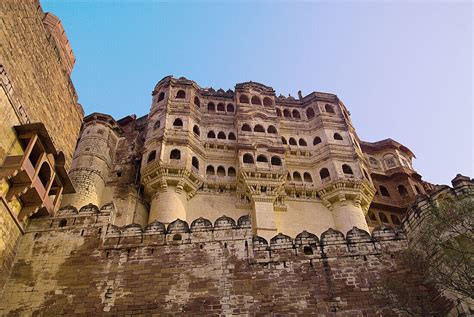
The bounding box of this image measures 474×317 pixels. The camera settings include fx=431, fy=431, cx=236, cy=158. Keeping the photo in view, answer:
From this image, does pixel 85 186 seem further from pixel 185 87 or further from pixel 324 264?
pixel 324 264

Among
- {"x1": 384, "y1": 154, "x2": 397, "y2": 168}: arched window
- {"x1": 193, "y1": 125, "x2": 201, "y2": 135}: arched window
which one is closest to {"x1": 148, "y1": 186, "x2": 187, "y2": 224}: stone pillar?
{"x1": 193, "y1": 125, "x2": 201, "y2": 135}: arched window

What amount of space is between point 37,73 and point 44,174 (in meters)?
3.26

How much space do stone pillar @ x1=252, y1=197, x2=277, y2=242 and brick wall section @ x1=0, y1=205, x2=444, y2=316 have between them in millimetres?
8587

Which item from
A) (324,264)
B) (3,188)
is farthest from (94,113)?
(324,264)

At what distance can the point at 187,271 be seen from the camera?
37.2ft

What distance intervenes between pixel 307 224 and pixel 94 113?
577 inches

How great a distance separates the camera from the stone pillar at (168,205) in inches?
832

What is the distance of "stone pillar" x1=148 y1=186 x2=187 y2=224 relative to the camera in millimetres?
21125

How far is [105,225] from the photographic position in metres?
12.5

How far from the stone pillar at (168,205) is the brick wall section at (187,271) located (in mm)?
8451

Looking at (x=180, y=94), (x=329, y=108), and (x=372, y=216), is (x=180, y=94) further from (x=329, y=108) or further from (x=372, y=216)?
A: (x=372, y=216)

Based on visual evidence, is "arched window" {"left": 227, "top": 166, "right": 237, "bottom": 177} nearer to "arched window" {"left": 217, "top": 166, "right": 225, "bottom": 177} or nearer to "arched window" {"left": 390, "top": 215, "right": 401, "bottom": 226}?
"arched window" {"left": 217, "top": 166, "right": 225, "bottom": 177}

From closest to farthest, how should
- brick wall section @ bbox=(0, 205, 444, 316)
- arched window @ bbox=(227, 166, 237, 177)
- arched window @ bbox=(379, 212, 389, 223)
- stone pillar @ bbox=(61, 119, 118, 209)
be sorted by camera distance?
brick wall section @ bbox=(0, 205, 444, 316)
stone pillar @ bbox=(61, 119, 118, 209)
arched window @ bbox=(227, 166, 237, 177)
arched window @ bbox=(379, 212, 389, 223)

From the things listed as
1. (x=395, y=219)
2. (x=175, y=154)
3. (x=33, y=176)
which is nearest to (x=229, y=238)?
(x=33, y=176)
